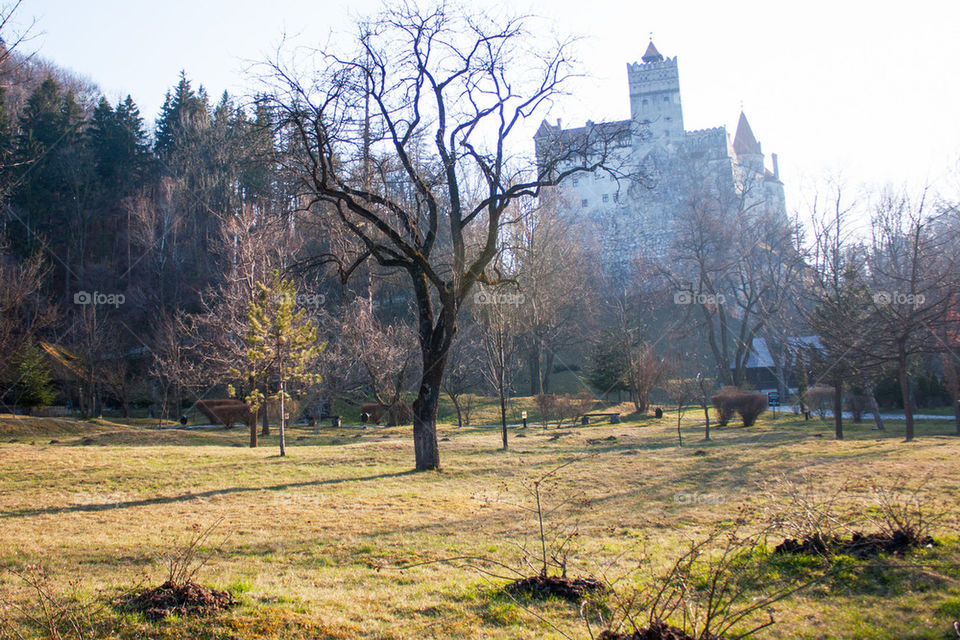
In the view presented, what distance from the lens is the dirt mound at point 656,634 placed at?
12.1 ft

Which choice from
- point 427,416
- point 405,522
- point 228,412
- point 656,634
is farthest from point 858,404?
point 656,634

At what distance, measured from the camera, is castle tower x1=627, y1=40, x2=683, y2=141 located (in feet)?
259

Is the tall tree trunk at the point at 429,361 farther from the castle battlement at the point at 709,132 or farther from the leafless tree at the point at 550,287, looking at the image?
the castle battlement at the point at 709,132

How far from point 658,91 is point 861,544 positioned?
82.6m

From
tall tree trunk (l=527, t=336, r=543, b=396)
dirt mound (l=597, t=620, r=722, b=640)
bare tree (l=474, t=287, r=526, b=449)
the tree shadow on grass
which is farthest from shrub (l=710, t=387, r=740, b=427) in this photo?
dirt mound (l=597, t=620, r=722, b=640)

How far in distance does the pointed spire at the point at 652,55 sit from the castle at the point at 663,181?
0.13 metres

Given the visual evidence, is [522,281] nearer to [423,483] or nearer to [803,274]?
[803,274]

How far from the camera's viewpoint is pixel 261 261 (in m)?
23.7

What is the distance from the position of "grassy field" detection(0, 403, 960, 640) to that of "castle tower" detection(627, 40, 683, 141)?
67517 millimetres

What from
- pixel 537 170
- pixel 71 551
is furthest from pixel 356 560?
pixel 537 170

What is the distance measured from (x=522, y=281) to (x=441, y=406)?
835cm

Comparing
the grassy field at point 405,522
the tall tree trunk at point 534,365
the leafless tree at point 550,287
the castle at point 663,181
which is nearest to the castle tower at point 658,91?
the castle at point 663,181

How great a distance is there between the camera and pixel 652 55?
8144 cm

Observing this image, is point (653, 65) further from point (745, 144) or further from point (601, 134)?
point (601, 134)
